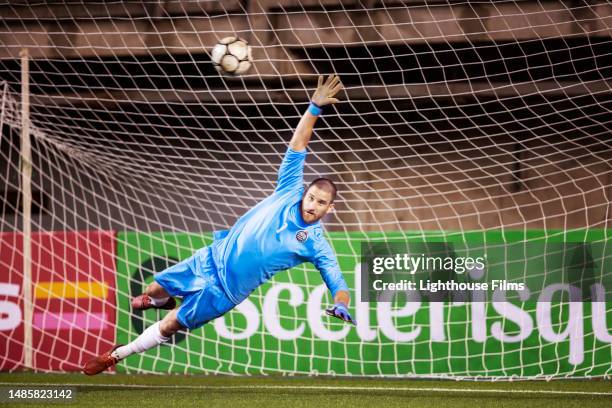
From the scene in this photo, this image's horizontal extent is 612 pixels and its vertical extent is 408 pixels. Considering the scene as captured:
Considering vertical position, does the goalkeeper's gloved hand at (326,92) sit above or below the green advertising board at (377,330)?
above

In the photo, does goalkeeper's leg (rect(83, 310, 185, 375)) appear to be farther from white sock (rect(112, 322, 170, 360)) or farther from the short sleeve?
the short sleeve

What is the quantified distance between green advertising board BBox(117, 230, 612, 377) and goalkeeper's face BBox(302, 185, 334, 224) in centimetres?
255

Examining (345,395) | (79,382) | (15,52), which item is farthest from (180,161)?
(345,395)

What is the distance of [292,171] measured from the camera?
18.6ft

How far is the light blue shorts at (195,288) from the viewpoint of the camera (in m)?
5.78

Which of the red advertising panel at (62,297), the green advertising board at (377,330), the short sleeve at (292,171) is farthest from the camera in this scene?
the red advertising panel at (62,297)

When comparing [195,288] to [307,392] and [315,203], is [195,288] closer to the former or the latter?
[315,203]

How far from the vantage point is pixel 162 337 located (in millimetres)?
5984

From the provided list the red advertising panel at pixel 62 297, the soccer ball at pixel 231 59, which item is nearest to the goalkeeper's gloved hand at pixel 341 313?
the soccer ball at pixel 231 59

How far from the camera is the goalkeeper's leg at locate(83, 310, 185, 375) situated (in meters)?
5.83

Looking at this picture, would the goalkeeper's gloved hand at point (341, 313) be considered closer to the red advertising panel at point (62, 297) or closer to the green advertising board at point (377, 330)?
the green advertising board at point (377, 330)

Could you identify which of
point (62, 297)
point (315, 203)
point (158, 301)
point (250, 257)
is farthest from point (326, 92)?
Answer: point (62, 297)

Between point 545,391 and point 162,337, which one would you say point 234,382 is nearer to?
point 162,337

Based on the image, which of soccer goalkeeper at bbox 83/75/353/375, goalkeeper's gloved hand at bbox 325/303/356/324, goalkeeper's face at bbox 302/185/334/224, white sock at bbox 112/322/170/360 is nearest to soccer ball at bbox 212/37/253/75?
soccer goalkeeper at bbox 83/75/353/375
